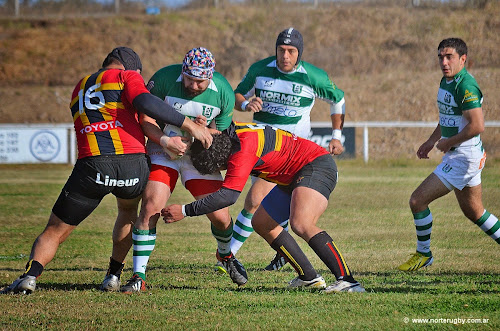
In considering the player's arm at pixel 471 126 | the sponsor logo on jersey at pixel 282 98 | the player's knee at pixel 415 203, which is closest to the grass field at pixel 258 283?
the player's knee at pixel 415 203

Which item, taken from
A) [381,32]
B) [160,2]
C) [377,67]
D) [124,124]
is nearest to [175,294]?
[124,124]

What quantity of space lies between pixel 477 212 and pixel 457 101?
3.52 feet

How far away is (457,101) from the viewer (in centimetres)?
693

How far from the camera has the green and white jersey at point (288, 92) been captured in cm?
777

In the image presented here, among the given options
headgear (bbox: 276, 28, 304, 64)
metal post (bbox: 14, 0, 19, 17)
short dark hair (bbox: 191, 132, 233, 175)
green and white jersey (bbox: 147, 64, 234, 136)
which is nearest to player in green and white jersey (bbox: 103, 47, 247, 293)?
green and white jersey (bbox: 147, 64, 234, 136)

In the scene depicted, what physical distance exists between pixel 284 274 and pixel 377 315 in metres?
2.22

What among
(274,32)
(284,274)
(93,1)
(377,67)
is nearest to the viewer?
(284,274)

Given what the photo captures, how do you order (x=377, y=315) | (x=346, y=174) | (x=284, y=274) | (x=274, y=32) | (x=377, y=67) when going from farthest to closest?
1. (x=274, y=32)
2. (x=377, y=67)
3. (x=346, y=174)
4. (x=284, y=274)
5. (x=377, y=315)

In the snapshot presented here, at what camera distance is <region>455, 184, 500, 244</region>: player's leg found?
706 centimetres

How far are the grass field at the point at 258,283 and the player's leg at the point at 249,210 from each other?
0.94 feet

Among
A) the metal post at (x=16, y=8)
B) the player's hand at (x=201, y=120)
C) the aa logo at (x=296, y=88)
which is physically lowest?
the player's hand at (x=201, y=120)

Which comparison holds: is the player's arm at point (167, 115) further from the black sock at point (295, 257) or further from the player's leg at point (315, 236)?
the black sock at point (295, 257)

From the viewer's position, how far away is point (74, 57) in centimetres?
3766

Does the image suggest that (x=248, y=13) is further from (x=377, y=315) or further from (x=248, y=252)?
(x=377, y=315)
